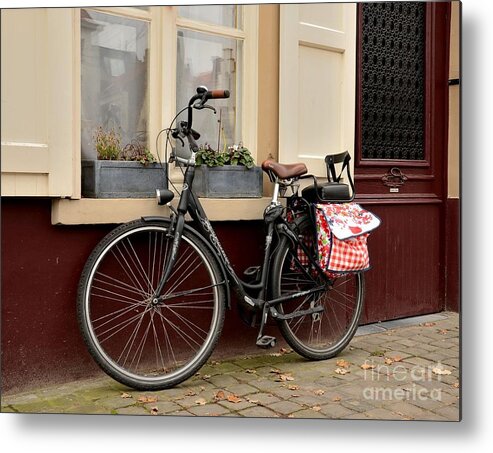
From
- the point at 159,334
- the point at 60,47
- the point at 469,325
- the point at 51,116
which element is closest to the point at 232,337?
the point at 159,334

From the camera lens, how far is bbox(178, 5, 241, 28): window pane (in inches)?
142

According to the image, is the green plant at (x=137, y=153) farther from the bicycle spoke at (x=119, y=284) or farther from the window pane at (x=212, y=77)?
the bicycle spoke at (x=119, y=284)

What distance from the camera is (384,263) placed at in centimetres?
422


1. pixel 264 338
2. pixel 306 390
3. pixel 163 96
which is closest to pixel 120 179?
pixel 163 96

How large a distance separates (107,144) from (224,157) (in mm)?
667

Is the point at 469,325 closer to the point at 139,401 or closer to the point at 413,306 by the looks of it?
the point at 413,306

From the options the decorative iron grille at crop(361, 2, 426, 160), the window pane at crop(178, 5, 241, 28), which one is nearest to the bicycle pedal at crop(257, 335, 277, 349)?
the decorative iron grille at crop(361, 2, 426, 160)

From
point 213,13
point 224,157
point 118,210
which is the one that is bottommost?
point 118,210

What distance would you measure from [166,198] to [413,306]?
5.79ft

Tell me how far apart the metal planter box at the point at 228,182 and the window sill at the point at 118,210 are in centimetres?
4

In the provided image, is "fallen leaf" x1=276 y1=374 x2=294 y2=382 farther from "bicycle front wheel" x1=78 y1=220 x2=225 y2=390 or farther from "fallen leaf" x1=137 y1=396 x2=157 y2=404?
"fallen leaf" x1=137 y1=396 x2=157 y2=404

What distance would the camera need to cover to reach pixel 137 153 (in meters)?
3.57

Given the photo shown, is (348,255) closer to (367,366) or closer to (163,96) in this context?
(367,366)
